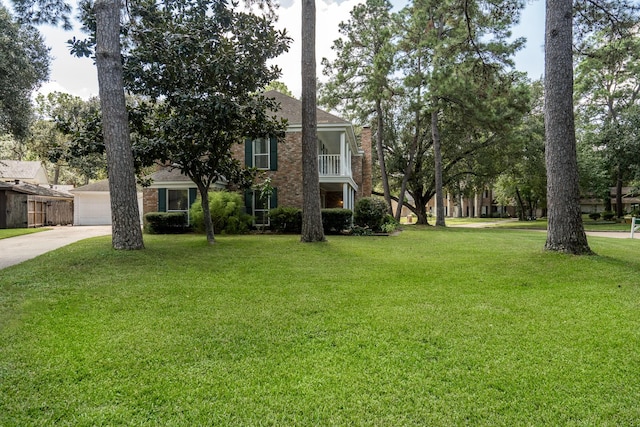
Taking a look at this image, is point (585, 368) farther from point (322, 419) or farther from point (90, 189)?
point (90, 189)

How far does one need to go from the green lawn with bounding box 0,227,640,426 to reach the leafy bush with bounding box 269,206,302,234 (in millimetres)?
8611

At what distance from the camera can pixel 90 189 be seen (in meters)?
23.8

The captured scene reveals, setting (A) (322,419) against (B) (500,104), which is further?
(B) (500,104)

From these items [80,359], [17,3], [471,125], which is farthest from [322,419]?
[471,125]

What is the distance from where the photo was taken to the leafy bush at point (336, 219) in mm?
14180

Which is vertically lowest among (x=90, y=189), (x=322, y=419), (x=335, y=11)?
(x=322, y=419)

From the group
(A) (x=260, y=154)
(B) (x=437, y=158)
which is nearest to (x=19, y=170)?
(A) (x=260, y=154)

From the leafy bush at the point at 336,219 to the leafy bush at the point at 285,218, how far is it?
109 cm

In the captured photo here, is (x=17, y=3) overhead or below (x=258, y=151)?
overhead

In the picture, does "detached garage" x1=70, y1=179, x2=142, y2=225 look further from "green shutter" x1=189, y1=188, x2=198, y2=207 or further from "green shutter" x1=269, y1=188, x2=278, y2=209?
"green shutter" x1=269, y1=188, x2=278, y2=209

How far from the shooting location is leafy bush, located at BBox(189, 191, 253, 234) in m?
13.7

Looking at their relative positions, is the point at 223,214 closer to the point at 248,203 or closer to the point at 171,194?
the point at 248,203

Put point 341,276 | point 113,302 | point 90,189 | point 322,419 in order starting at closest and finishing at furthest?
1. point 322,419
2. point 113,302
3. point 341,276
4. point 90,189

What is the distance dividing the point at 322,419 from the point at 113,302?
342 centimetres
